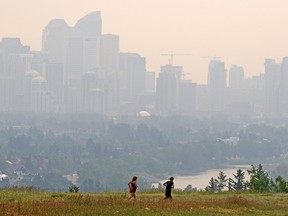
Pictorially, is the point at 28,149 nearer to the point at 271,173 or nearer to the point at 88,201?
the point at 271,173

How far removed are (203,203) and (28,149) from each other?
12391 centimetres

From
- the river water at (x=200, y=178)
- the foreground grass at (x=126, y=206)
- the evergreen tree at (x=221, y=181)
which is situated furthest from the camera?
the river water at (x=200, y=178)

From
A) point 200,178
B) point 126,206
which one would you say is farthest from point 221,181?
point 200,178

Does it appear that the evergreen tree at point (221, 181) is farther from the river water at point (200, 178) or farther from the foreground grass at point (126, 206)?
the river water at point (200, 178)

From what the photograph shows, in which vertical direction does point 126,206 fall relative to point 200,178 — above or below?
below

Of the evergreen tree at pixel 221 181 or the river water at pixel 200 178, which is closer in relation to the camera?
the evergreen tree at pixel 221 181

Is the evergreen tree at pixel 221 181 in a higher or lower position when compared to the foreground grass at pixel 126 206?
higher

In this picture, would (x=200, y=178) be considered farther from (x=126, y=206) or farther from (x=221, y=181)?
(x=126, y=206)

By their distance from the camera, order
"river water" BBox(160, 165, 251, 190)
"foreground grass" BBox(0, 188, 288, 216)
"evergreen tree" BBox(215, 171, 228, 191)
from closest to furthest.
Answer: "foreground grass" BBox(0, 188, 288, 216) < "evergreen tree" BBox(215, 171, 228, 191) < "river water" BBox(160, 165, 251, 190)

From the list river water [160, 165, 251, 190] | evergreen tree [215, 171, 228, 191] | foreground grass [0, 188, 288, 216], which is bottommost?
foreground grass [0, 188, 288, 216]

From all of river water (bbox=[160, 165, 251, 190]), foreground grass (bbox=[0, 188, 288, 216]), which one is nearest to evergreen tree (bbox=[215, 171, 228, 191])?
foreground grass (bbox=[0, 188, 288, 216])

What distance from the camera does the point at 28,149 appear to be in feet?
464

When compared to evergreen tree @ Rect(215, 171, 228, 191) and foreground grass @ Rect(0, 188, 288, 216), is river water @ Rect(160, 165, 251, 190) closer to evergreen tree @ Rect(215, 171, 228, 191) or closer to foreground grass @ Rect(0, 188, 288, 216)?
evergreen tree @ Rect(215, 171, 228, 191)

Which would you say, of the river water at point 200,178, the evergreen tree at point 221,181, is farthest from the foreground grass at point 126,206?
→ the river water at point 200,178
